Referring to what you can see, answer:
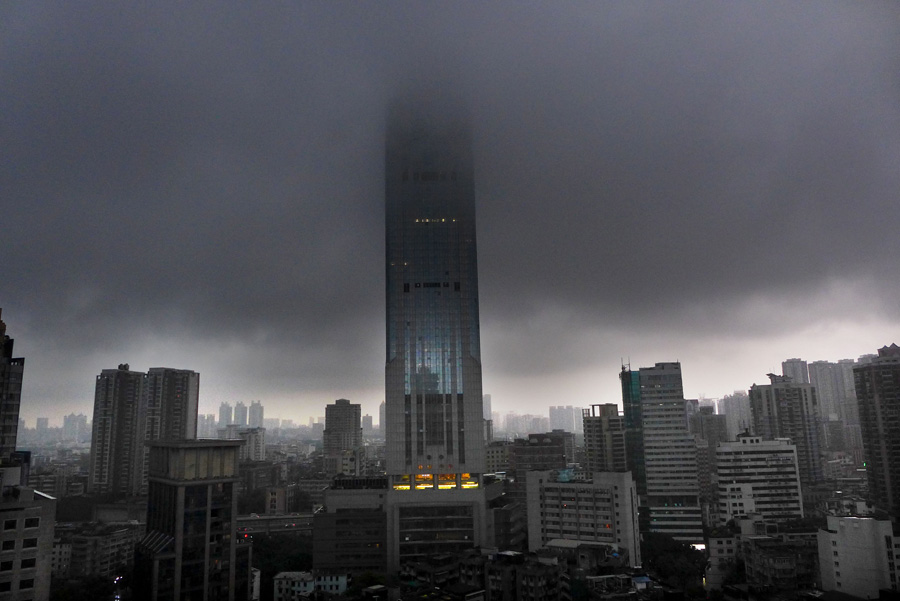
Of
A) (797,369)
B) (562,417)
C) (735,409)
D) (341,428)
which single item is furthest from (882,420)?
(562,417)

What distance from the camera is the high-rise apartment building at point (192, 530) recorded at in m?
23.9

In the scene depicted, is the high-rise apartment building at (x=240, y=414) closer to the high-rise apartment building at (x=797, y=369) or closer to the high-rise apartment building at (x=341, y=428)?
the high-rise apartment building at (x=341, y=428)

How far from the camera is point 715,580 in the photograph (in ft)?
92.2

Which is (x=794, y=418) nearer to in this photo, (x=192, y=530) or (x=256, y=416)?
(x=192, y=530)

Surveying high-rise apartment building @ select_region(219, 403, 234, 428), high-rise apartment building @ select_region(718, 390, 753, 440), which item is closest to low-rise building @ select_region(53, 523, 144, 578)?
high-rise apartment building @ select_region(718, 390, 753, 440)

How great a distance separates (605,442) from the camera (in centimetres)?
5919

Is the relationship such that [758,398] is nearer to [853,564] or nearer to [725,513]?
[725,513]

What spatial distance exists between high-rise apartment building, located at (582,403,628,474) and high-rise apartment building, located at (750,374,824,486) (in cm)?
1239

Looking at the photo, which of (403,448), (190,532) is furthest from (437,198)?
(190,532)

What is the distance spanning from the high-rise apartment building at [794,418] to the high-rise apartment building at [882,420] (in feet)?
38.7

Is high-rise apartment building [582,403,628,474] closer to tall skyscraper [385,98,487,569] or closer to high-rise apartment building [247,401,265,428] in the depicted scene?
tall skyscraper [385,98,487,569]

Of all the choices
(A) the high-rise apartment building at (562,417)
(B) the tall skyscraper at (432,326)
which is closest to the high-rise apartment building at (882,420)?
(B) the tall skyscraper at (432,326)

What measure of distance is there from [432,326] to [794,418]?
37648 mm

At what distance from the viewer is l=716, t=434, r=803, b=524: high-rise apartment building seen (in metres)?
37.8
